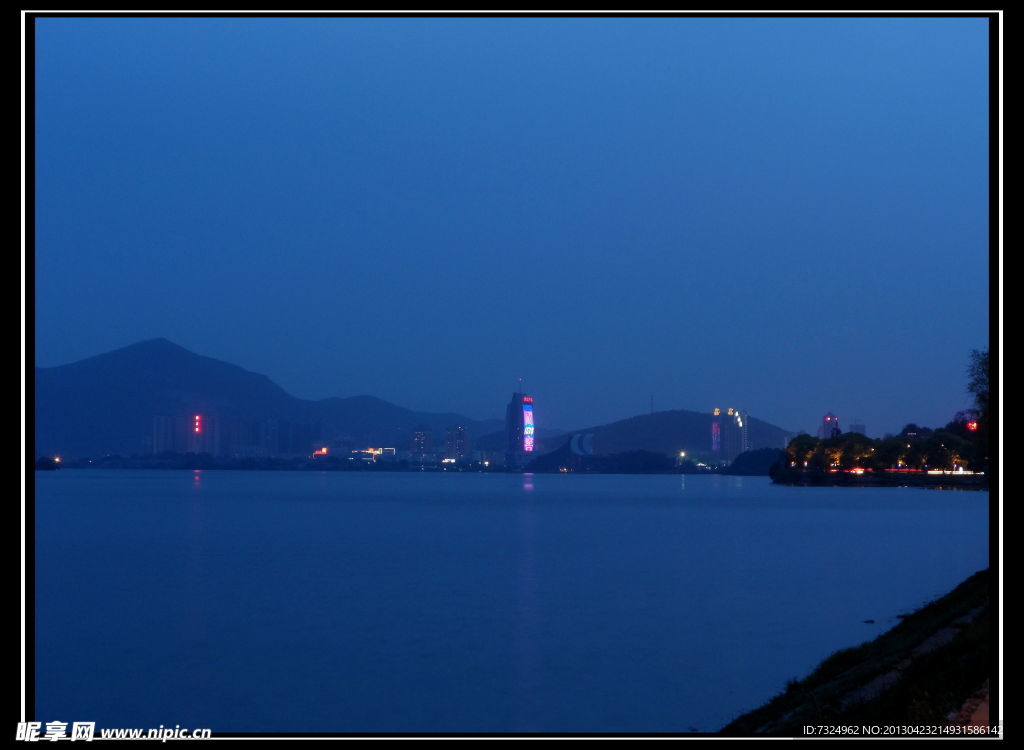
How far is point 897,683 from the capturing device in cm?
1305

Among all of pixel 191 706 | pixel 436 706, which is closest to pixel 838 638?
pixel 436 706

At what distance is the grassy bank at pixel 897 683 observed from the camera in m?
10.8

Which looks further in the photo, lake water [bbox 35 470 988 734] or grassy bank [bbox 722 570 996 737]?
lake water [bbox 35 470 988 734]

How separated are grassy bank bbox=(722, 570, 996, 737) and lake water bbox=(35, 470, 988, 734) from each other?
1734mm

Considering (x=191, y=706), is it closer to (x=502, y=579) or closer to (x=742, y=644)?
(x=742, y=644)

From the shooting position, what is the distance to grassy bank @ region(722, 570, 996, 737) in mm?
10844

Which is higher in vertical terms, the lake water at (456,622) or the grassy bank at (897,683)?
the grassy bank at (897,683)

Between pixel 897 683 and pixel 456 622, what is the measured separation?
1752 centimetres

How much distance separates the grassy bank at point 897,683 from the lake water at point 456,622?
1734 mm

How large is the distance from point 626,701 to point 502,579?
21245 mm

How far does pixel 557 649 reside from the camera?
2469 centimetres

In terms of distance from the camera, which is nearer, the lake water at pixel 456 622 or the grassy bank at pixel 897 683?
the grassy bank at pixel 897 683

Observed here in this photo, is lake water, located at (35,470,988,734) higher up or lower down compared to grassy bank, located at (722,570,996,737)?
lower down

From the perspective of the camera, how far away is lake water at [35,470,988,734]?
62.1 ft
